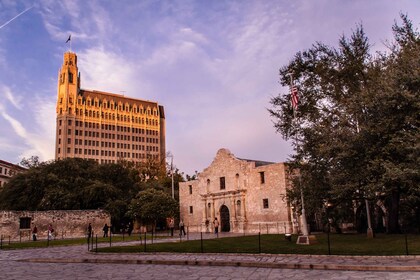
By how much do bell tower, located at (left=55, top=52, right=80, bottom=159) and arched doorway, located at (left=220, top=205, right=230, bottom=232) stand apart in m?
82.7

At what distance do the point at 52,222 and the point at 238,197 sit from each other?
66.2 feet

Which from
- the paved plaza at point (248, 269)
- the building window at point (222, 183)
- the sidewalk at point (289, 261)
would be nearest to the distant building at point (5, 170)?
the building window at point (222, 183)

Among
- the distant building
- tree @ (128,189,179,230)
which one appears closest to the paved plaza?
tree @ (128,189,179,230)

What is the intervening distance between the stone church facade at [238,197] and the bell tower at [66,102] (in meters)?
77.8

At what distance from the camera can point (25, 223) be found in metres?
40.4

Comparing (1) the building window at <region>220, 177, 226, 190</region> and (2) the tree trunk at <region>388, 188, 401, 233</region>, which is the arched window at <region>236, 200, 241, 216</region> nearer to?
(1) the building window at <region>220, 177, 226, 190</region>

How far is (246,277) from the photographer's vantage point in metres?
10.6

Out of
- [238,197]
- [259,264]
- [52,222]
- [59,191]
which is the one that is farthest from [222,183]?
[259,264]

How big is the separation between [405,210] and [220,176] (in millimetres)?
20143

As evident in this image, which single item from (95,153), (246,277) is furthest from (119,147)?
(246,277)

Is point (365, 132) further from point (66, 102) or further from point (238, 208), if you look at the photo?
point (66, 102)

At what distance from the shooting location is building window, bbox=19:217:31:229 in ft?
132

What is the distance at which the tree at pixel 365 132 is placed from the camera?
1989 centimetres

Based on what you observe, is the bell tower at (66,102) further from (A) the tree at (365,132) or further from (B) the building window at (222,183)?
(A) the tree at (365,132)
